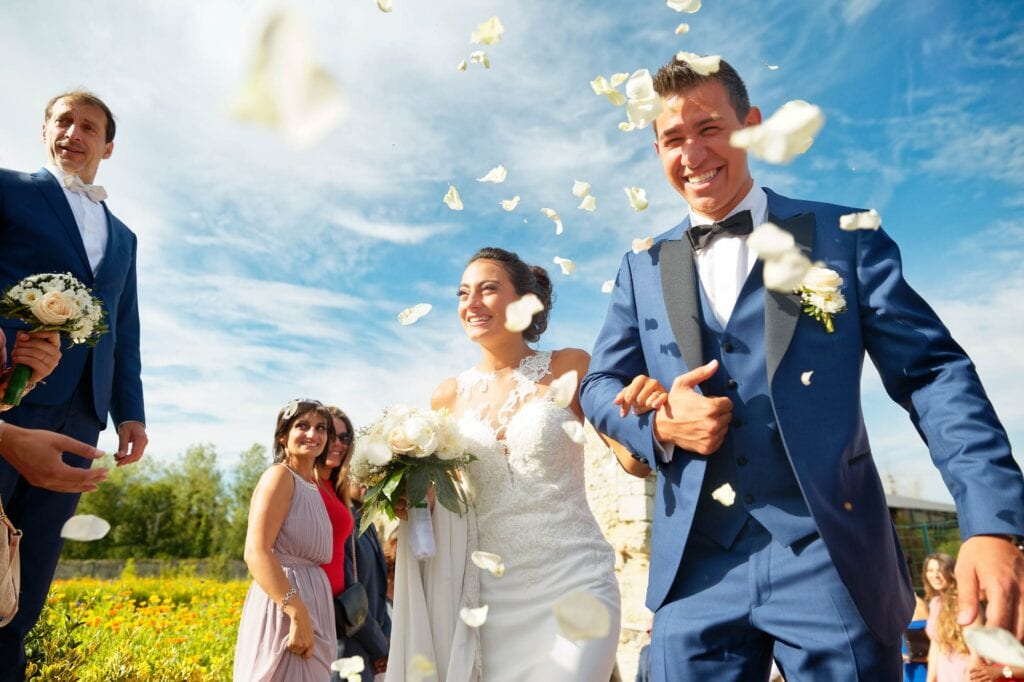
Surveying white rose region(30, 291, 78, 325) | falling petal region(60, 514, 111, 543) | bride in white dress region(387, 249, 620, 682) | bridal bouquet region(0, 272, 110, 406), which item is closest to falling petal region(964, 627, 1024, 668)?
bride in white dress region(387, 249, 620, 682)

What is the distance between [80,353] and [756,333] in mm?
3157

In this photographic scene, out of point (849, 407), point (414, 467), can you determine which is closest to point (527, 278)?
point (414, 467)

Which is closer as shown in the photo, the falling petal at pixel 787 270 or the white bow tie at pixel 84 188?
the falling petal at pixel 787 270

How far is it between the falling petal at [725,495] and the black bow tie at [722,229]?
0.79 metres

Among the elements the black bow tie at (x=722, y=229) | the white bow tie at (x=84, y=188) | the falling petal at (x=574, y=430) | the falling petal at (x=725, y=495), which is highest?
the white bow tie at (x=84, y=188)

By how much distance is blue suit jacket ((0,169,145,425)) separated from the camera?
3.62 metres

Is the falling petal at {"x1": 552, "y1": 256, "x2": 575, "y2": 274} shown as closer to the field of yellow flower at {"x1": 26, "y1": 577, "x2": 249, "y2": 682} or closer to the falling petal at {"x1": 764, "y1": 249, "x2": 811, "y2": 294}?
the falling petal at {"x1": 764, "y1": 249, "x2": 811, "y2": 294}

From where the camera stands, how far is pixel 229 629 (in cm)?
895

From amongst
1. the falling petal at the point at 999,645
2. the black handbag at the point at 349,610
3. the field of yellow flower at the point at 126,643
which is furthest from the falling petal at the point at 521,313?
the field of yellow flower at the point at 126,643

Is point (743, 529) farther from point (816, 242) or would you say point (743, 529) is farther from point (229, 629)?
point (229, 629)

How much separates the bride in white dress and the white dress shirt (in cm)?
201

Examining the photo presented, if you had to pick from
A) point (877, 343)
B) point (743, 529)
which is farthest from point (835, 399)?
point (743, 529)

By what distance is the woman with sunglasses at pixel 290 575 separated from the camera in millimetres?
4062

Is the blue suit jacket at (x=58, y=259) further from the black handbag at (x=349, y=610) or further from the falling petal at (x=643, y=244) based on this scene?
the falling petal at (x=643, y=244)
